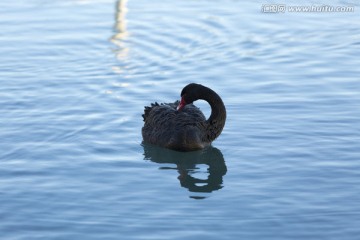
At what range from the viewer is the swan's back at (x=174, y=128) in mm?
10680

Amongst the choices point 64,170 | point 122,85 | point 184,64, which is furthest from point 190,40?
point 64,170

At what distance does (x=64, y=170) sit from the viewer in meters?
9.76

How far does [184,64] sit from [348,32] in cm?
354

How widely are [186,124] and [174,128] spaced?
0.52ft

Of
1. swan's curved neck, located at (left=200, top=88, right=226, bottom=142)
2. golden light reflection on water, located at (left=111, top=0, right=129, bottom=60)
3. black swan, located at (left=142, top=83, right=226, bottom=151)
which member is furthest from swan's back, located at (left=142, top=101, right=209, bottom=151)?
golden light reflection on water, located at (left=111, top=0, right=129, bottom=60)

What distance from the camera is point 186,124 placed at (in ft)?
35.5

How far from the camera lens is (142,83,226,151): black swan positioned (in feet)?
35.1

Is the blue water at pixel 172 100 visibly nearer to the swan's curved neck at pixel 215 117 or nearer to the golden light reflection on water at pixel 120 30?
the golden light reflection on water at pixel 120 30

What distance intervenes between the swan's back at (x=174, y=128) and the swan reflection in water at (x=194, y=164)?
0.08 m

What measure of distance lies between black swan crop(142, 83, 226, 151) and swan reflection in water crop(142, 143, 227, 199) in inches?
3.2

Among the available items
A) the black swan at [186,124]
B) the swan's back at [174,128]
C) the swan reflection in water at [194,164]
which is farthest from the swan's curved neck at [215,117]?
the swan reflection in water at [194,164]

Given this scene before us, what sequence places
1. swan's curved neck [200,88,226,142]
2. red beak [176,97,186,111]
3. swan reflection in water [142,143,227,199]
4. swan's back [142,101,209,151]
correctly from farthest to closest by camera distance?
red beak [176,97,186,111], swan's curved neck [200,88,226,142], swan's back [142,101,209,151], swan reflection in water [142,143,227,199]

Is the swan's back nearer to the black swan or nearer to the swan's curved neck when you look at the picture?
the black swan

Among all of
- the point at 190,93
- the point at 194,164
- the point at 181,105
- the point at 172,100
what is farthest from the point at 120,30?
the point at 194,164
